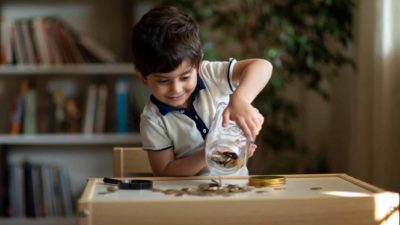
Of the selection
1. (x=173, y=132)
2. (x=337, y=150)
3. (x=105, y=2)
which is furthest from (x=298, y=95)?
(x=173, y=132)

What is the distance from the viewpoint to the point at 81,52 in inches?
119

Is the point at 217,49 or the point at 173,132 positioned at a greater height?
the point at 217,49

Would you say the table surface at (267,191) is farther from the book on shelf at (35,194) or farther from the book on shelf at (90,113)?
the book on shelf at (35,194)

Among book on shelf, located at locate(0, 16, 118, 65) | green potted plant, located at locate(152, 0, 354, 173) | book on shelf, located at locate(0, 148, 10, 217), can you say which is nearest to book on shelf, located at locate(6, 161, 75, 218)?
book on shelf, located at locate(0, 148, 10, 217)

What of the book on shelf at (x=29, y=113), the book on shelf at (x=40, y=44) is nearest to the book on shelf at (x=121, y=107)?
the book on shelf at (x=40, y=44)

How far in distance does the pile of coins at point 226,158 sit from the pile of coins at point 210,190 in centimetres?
4

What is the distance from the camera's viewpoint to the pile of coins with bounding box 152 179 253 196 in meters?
1.05

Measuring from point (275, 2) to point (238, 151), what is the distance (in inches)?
63.0

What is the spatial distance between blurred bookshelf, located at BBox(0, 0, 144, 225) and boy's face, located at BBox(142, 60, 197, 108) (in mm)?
1675

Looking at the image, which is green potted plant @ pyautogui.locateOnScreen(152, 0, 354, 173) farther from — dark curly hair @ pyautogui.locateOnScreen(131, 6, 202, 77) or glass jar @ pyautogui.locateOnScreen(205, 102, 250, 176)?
glass jar @ pyautogui.locateOnScreen(205, 102, 250, 176)

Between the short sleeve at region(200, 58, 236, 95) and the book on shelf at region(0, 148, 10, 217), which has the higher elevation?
the short sleeve at region(200, 58, 236, 95)

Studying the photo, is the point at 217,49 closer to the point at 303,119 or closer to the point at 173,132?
the point at 303,119

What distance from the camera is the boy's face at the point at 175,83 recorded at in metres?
1.27

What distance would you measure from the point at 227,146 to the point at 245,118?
6 centimetres
